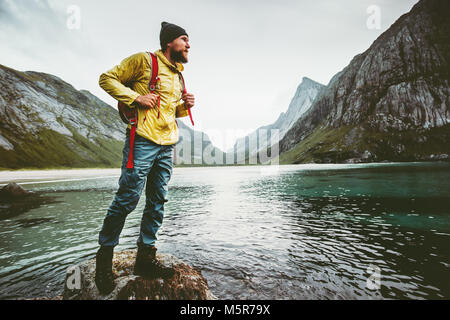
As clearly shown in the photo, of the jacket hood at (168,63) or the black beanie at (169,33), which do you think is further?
the black beanie at (169,33)

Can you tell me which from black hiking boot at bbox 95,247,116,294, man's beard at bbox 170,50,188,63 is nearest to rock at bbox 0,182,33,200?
black hiking boot at bbox 95,247,116,294

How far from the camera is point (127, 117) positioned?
405cm

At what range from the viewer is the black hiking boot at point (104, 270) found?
12.6 feet

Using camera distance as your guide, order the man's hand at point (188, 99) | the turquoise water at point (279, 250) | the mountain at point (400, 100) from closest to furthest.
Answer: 1. the man's hand at point (188, 99)
2. the turquoise water at point (279, 250)
3. the mountain at point (400, 100)

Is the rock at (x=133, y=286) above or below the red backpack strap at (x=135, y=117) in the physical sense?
below

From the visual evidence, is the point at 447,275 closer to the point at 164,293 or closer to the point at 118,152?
the point at 164,293

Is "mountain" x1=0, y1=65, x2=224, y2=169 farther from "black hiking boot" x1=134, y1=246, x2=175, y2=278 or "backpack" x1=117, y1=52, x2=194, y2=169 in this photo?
"backpack" x1=117, y1=52, x2=194, y2=169

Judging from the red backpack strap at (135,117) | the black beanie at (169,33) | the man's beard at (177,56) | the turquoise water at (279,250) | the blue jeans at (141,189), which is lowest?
the turquoise water at (279,250)

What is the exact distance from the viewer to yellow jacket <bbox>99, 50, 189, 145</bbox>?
12.4ft

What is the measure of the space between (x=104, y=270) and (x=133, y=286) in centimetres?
64

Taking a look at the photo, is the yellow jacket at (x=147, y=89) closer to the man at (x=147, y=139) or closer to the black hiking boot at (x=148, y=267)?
the man at (x=147, y=139)

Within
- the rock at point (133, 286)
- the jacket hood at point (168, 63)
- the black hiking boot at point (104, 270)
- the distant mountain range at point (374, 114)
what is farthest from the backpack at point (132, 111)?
the distant mountain range at point (374, 114)

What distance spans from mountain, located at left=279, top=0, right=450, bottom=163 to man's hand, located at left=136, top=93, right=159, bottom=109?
16281 cm

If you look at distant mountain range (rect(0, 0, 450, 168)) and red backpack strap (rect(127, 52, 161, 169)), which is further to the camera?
distant mountain range (rect(0, 0, 450, 168))
